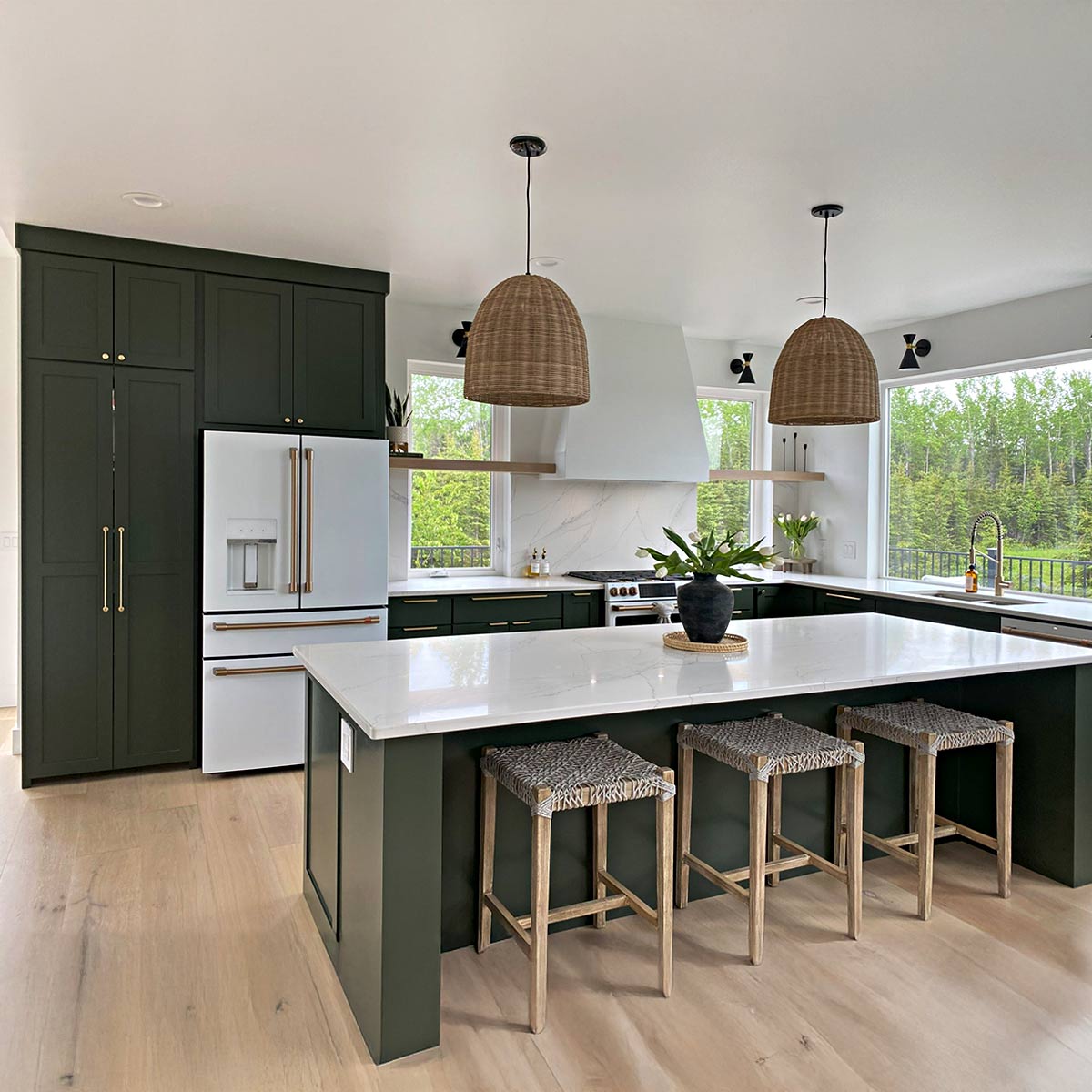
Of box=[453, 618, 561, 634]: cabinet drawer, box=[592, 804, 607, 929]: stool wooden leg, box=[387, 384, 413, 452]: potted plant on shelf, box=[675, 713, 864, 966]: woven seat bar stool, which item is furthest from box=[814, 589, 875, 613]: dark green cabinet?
box=[592, 804, 607, 929]: stool wooden leg

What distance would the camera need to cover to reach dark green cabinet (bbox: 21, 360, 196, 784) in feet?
12.7

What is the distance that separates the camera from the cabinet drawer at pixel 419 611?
4691 millimetres

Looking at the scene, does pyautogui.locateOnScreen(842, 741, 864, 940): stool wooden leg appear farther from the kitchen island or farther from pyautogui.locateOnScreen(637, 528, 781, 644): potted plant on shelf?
pyautogui.locateOnScreen(637, 528, 781, 644): potted plant on shelf

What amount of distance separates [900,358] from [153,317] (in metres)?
4.63

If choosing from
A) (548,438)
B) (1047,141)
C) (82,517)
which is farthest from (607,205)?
(82,517)

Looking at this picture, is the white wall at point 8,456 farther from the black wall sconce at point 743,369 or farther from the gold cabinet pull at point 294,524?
the black wall sconce at point 743,369

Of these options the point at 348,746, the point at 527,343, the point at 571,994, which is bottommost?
the point at 571,994

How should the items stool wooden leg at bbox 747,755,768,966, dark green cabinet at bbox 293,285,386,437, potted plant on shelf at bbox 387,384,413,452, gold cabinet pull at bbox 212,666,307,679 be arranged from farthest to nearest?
potted plant on shelf at bbox 387,384,413,452 < dark green cabinet at bbox 293,285,386,437 < gold cabinet pull at bbox 212,666,307,679 < stool wooden leg at bbox 747,755,768,966

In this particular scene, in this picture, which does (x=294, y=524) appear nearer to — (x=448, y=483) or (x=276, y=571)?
(x=276, y=571)

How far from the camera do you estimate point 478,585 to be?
498cm

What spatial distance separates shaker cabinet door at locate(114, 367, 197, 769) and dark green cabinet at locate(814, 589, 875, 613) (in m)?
3.85

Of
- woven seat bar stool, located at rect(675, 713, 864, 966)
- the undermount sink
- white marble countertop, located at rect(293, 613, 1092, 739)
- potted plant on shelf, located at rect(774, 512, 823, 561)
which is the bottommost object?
woven seat bar stool, located at rect(675, 713, 864, 966)

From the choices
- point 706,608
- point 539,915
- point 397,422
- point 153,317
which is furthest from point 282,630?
point 539,915

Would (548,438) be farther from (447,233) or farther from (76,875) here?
(76,875)
